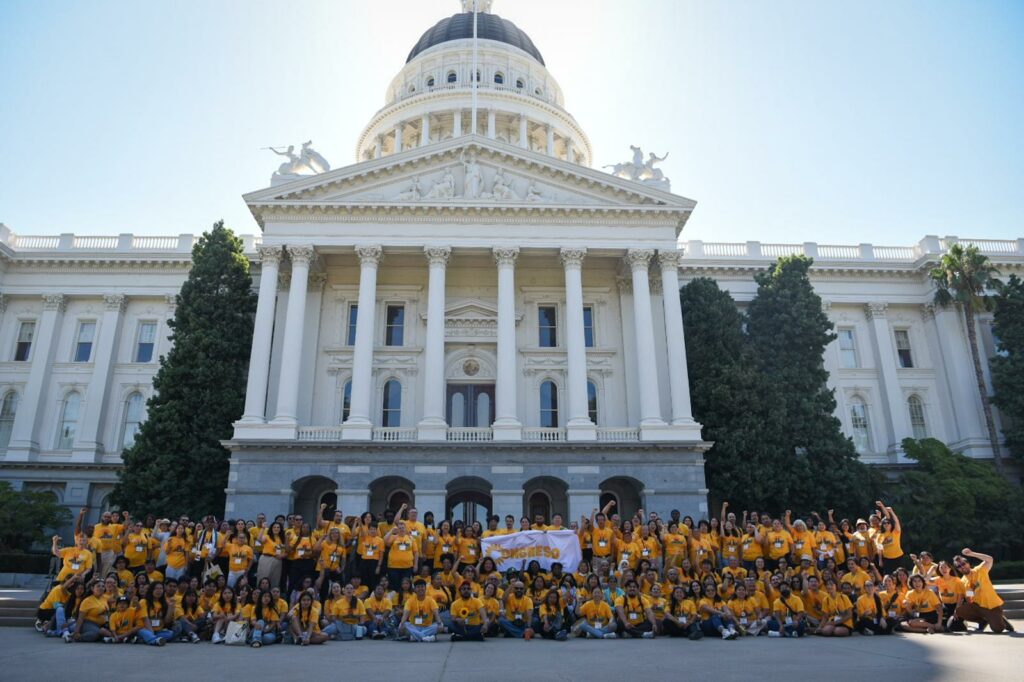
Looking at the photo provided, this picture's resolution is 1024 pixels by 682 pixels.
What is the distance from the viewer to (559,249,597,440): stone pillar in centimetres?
2772

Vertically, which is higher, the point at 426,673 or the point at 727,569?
the point at 727,569

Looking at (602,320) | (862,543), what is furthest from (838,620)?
(602,320)

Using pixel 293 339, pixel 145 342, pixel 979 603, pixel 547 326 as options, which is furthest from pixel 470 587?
pixel 145 342

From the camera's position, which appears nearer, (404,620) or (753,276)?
(404,620)

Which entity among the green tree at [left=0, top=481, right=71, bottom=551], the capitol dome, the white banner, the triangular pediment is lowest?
the white banner

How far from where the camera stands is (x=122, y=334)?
37.0 meters

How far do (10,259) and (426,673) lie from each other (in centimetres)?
3866

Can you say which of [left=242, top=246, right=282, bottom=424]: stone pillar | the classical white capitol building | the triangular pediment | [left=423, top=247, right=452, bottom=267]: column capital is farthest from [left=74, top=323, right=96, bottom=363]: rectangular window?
[left=423, top=247, right=452, bottom=267]: column capital

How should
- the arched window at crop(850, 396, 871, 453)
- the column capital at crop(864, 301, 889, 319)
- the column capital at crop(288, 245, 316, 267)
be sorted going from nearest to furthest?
the column capital at crop(288, 245, 316, 267) → the arched window at crop(850, 396, 871, 453) → the column capital at crop(864, 301, 889, 319)

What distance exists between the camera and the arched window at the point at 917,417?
36.9 meters

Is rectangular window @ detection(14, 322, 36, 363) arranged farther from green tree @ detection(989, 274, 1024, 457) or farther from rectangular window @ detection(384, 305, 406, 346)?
green tree @ detection(989, 274, 1024, 457)

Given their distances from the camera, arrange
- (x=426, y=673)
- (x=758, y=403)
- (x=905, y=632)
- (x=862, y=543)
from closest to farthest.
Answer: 1. (x=426, y=673)
2. (x=905, y=632)
3. (x=862, y=543)
4. (x=758, y=403)

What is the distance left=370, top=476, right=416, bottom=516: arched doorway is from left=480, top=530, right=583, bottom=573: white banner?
544 inches

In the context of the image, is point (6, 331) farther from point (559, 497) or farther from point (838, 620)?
point (838, 620)
